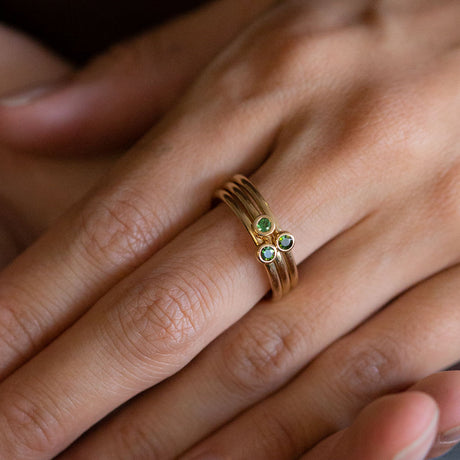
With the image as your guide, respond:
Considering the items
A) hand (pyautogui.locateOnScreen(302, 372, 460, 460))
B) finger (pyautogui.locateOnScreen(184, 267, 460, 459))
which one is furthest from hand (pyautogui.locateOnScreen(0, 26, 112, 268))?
hand (pyautogui.locateOnScreen(302, 372, 460, 460))

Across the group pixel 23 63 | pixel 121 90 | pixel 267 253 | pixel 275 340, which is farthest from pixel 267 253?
pixel 23 63

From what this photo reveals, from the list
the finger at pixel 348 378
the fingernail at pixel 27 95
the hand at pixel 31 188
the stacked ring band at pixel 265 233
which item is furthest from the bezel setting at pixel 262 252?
the fingernail at pixel 27 95

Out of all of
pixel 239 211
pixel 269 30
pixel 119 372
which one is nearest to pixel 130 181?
pixel 239 211

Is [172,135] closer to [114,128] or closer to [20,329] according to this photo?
[114,128]

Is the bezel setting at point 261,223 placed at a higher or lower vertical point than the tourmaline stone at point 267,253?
higher

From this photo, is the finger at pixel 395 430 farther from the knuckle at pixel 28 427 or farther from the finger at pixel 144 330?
the knuckle at pixel 28 427

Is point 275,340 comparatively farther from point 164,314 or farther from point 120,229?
point 120,229

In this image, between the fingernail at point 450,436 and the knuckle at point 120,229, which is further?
the knuckle at point 120,229
